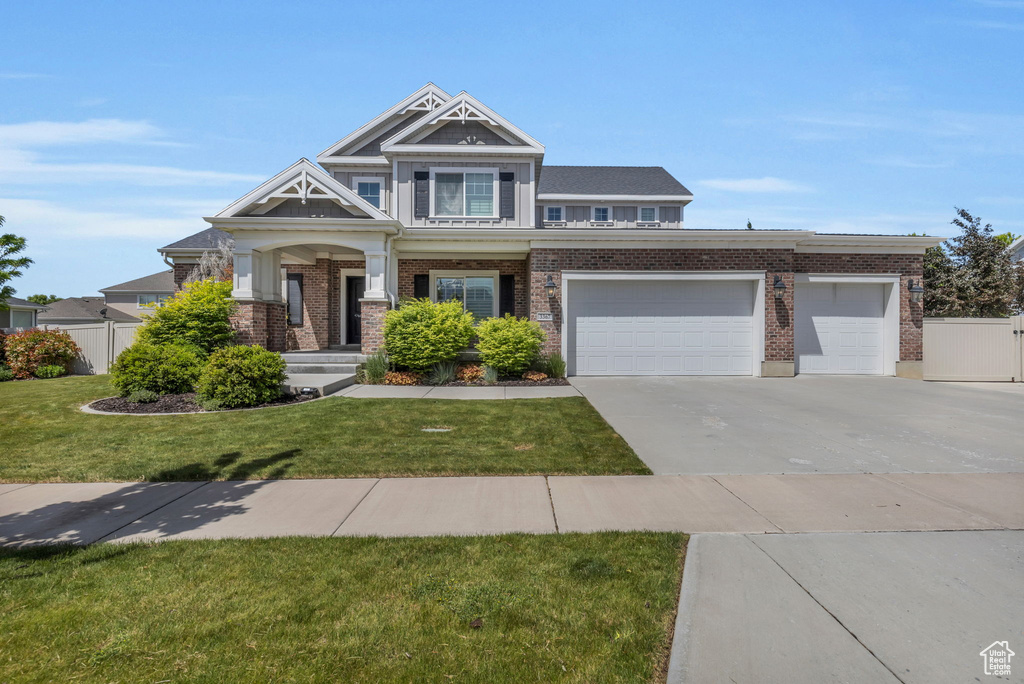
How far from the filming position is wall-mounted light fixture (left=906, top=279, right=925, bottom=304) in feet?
47.0

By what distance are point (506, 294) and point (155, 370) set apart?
9178 millimetres

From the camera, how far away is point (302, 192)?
44.5ft

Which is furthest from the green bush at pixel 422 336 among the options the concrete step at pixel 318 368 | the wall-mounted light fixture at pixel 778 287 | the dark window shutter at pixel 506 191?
the wall-mounted light fixture at pixel 778 287

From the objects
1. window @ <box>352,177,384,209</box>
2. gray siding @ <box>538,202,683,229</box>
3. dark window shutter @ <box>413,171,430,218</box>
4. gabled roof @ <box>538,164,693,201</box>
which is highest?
gabled roof @ <box>538,164,693,201</box>

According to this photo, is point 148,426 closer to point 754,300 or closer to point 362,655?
point 362,655

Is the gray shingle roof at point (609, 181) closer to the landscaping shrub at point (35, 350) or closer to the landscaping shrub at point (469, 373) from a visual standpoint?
the landscaping shrub at point (469, 373)

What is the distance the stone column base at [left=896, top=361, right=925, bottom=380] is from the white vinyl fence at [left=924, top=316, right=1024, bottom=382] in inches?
5.2

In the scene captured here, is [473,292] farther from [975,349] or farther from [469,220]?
[975,349]

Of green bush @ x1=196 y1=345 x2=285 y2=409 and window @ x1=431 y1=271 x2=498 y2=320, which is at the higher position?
window @ x1=431 y1=271 x2=498 y2=320

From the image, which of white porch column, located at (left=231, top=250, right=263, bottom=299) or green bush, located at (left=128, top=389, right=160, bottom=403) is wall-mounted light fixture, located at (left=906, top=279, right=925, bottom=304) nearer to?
white porch column, located at (left=231, top=250, right=263, bottom=299)

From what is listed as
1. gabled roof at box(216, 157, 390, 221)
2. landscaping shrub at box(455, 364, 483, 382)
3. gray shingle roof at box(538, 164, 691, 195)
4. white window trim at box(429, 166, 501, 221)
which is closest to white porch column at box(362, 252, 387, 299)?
gabled roof at box(216, 157, 390, 221)

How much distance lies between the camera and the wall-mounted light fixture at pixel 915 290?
1432 cm

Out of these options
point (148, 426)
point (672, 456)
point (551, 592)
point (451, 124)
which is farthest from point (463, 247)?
point (551, 592)

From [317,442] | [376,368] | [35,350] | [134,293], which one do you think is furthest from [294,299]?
[134,293]
